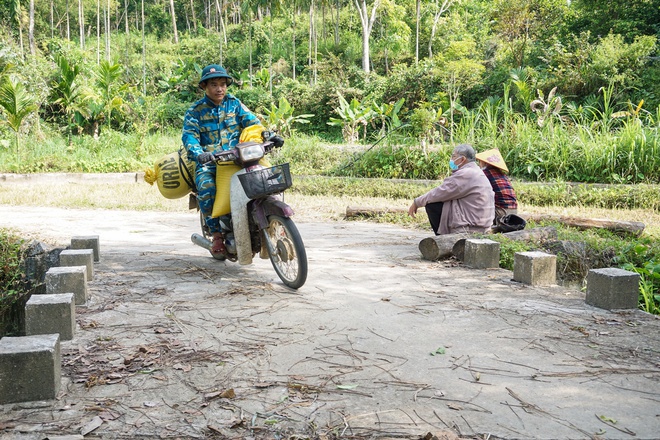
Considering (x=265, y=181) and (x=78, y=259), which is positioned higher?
(x=265, y=181)

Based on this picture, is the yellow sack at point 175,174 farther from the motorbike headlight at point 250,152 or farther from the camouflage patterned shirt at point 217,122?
the motorbike headlight at point 250,152

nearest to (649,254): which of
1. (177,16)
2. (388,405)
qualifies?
(388,405)

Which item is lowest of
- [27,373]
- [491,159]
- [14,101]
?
[27,373]

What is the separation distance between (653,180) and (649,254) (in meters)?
7.00

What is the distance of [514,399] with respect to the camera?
2.90 meters

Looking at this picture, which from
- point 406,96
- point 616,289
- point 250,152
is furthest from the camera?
point 406,96

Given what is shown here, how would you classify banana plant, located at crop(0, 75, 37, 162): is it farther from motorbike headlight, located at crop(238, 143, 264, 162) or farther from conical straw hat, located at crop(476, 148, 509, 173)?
motorbike headlight, located at crop(238, 143, 264, 162)

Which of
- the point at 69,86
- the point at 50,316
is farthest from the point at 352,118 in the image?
the point at 50,316

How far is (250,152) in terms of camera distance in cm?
515

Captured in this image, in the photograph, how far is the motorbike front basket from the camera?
5031 mm

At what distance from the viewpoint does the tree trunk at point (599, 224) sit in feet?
25.9

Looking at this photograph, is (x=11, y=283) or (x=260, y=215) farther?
(x=11, y=283)

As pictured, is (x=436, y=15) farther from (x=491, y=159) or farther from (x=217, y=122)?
(x=217, y=122)

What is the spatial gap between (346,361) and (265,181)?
206cm
